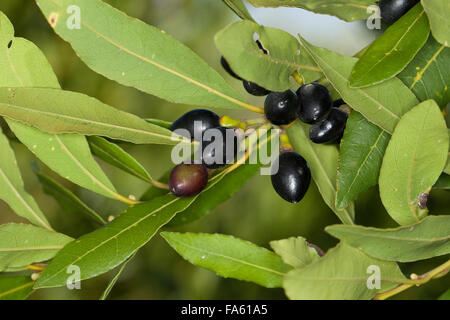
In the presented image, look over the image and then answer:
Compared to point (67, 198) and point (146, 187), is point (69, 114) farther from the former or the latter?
point (146, 187)

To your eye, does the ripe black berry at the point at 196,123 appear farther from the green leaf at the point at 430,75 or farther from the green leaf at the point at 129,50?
the green leaf at the point at 430,75

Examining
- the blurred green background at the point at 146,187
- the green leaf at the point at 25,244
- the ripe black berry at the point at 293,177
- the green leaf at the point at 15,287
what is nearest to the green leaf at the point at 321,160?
the ripe black berry at the point at 293,177

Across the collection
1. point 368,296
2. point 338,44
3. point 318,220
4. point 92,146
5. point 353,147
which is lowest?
point 368,296

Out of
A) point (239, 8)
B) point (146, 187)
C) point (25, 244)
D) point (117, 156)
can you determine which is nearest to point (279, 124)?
point (239, 8)

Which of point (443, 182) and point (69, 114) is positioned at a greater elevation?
point (69, 114)
